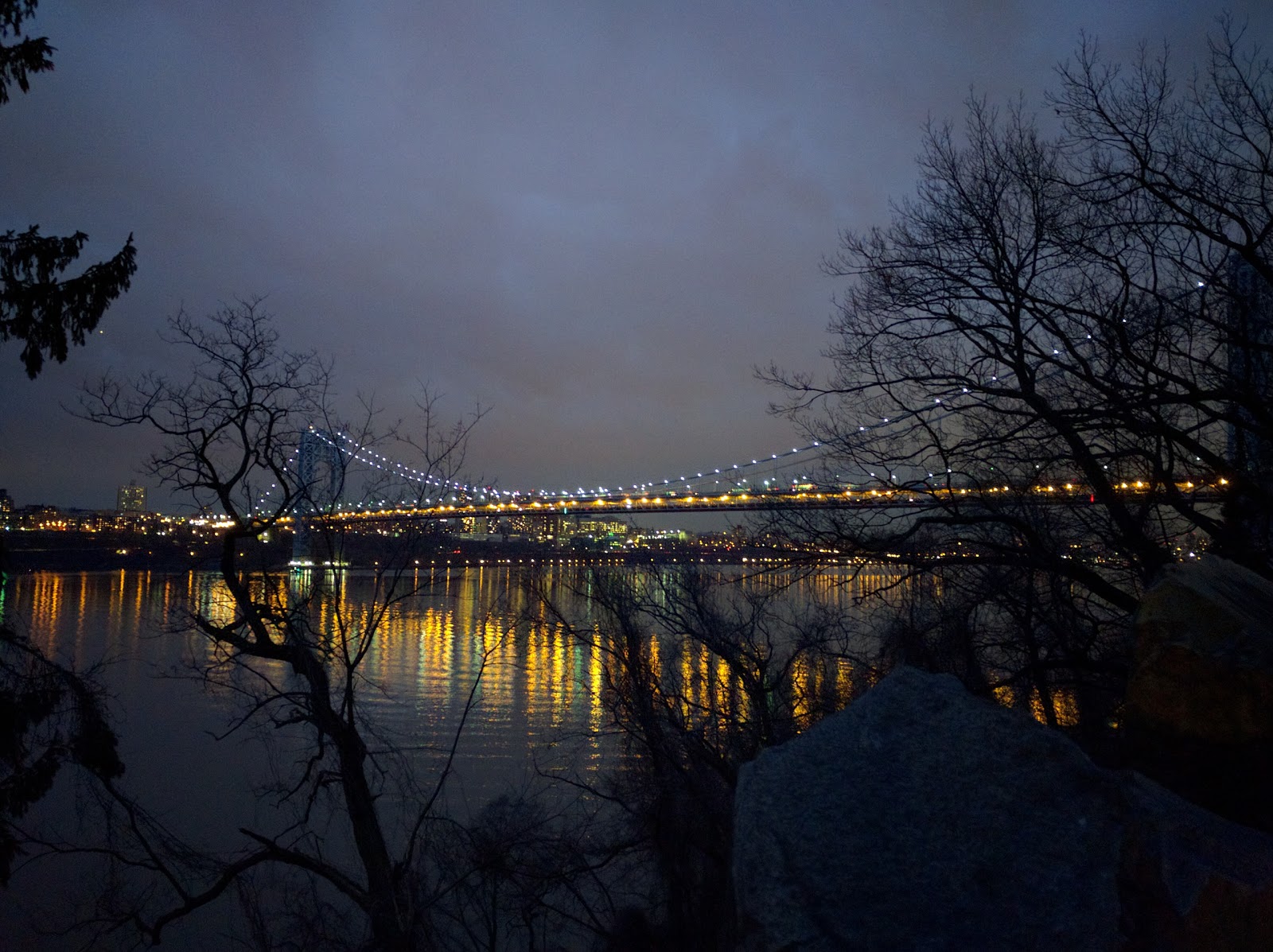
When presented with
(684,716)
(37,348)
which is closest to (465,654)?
(684,716)

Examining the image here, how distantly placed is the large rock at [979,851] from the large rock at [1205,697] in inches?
17.8

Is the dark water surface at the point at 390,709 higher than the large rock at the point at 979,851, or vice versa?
the large rock at the point at 979,851

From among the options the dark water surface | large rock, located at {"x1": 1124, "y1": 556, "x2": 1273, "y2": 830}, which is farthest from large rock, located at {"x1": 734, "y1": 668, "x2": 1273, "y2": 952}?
the dark water surface

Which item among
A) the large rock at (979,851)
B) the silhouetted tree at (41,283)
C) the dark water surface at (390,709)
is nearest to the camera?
the large rock at (979,851)

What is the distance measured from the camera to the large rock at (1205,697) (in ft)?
7.64

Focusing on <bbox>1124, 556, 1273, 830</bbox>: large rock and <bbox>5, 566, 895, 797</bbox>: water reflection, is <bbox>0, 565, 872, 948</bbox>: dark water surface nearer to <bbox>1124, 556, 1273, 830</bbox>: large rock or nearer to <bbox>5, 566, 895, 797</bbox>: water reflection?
<bbox>5, 566, 895, 797</bbox>: water reflection

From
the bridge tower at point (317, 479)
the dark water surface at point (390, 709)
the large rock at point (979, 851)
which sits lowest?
the dark water surface at point (390, 709)

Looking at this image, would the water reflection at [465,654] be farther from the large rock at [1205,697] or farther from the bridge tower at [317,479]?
the large rock at [1205,697]

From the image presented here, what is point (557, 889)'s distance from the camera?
755 cm

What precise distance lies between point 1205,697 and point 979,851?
98 centimetres

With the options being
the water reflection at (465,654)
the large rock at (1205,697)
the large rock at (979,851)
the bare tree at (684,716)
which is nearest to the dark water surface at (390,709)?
the water reflection at (465,654)

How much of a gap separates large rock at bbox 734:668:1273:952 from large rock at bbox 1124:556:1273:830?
452 mm

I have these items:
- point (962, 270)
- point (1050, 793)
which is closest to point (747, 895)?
point (1050, 793)

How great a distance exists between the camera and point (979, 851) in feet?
6.15
